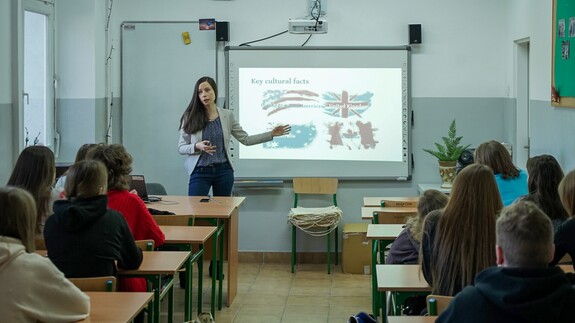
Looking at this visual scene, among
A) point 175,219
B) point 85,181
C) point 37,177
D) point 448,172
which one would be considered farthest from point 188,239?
point 448,172

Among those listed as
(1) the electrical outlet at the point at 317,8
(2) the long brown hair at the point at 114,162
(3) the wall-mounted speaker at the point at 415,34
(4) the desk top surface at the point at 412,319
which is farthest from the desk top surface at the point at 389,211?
(4) the desk top surface at the point at 412,319

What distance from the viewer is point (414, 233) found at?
4.50 meters

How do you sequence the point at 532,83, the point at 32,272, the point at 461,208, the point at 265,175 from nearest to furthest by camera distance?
the point at 32,272 < the point at 461,208 < the point at 532,83 < the point at 265,175

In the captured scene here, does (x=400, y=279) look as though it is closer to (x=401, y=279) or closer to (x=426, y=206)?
(x=401, y=279)

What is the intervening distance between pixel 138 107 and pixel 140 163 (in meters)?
0.58

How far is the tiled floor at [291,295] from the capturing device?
21.4ft

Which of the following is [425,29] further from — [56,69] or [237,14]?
[56,69]

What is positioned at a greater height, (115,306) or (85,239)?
(85,239)

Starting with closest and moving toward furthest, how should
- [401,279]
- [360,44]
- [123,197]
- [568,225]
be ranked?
[568,225] < [401,279] < [123,197] < [360,44]

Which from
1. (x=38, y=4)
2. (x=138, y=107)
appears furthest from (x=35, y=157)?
(x=138, y=107)

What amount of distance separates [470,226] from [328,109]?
16.8 feet

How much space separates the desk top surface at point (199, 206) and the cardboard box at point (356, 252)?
66.8 inches

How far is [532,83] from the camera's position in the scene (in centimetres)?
716

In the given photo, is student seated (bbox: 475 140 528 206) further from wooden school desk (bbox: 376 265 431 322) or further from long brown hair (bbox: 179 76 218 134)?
long brown hair (bbox: 179 76 218 134)
